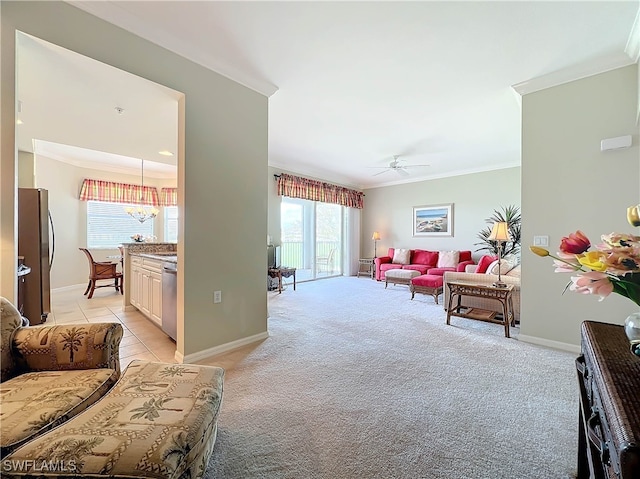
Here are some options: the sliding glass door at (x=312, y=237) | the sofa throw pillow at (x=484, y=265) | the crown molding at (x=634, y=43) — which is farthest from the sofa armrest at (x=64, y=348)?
the sofa throw pillow at (x=484, y=265)

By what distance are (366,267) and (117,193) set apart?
6.39m

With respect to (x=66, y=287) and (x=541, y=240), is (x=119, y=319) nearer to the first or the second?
(x=66, y=287)

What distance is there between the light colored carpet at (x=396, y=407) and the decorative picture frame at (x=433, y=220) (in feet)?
12.8

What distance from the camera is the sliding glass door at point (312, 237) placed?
6.82m

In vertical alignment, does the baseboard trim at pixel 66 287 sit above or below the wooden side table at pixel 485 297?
below

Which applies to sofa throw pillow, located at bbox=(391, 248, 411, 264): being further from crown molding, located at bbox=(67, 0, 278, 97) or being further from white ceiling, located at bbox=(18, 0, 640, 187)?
crown molding, located at bbox=(67, 0, 278, 97)

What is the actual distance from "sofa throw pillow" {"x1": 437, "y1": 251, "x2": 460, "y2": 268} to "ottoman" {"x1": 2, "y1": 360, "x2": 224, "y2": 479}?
5915mm

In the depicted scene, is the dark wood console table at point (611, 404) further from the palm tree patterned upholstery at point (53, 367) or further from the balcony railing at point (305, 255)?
the balcony railing at point (305, 255)

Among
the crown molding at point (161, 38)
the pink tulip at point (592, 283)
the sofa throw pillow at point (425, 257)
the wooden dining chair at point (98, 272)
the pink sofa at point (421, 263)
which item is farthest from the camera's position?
the sofa throw pillow at point (425, 257)

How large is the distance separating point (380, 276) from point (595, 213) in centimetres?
461

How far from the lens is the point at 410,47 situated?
2352mm

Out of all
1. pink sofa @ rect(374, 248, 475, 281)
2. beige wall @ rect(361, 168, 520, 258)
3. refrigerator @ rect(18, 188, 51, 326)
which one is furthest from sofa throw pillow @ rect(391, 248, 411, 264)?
refrigerator @ rect(18, 188, 51, 326)

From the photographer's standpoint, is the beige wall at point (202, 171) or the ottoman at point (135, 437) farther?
the beige wall at point (202, 171)

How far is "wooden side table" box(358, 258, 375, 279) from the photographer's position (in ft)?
25.6
